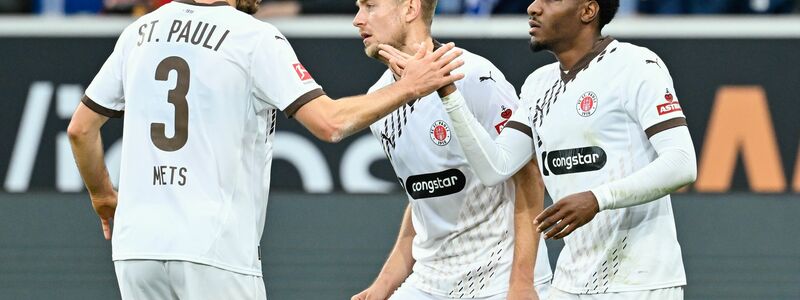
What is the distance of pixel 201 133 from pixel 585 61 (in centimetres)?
145

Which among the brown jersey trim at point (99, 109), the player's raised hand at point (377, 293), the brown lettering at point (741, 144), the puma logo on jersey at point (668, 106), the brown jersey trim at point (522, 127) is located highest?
the brown jersey trim at point (99, 109)

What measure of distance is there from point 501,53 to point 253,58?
4638 millimetres

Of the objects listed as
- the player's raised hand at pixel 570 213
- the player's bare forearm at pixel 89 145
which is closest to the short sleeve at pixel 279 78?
the player's bare forearm at pixel 89 145

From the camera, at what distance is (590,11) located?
16.8 ft

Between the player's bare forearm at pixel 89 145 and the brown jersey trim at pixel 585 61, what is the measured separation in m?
1.65

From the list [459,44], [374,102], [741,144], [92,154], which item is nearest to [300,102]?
[374,102]

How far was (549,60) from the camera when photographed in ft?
28.9

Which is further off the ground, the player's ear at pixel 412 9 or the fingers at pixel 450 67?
the player's ear at pixel 412 9

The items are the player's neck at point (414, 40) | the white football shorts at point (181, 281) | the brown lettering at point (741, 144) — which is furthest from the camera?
the brown lettering at point (741, 144)

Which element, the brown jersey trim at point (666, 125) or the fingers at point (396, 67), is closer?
the brown jersey trim at point (666, 125)

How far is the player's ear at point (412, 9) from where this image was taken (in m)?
5.52

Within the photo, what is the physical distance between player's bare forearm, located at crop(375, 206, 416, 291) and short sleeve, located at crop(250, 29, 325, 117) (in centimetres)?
142

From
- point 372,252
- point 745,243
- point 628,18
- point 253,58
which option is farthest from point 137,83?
point 628,18

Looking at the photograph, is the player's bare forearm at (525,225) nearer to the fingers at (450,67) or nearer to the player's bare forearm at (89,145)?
the fingers at (450,67)
